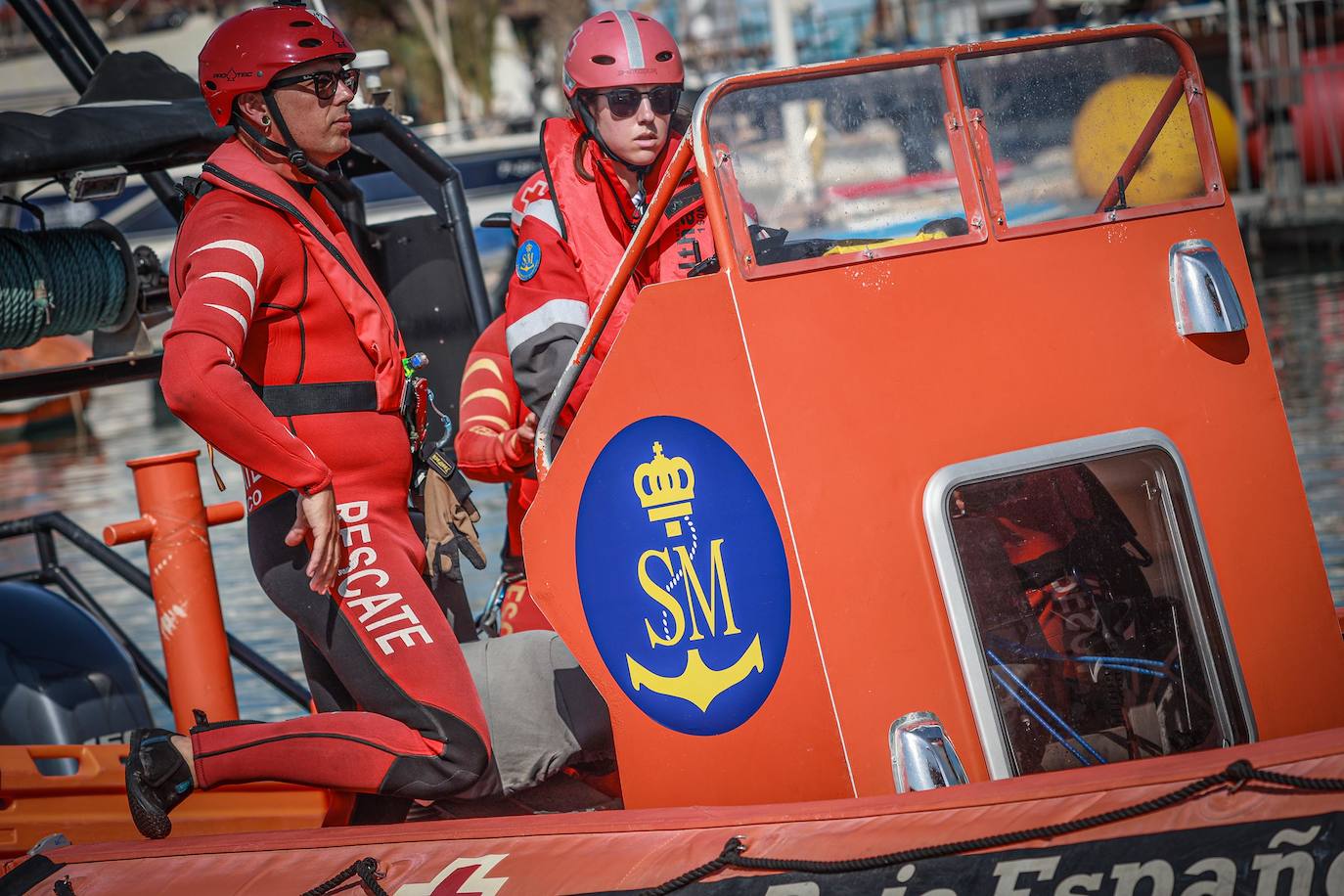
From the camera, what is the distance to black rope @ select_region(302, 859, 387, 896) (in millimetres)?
2684

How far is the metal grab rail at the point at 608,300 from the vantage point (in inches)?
107

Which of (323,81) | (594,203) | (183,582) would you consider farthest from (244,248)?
(183,582)

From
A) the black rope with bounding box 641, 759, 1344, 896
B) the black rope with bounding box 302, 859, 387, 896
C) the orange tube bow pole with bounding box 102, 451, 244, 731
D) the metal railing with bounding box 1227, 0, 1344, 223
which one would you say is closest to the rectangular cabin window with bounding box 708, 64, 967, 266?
the black rope with bounding box 641, 759, 1344, 896

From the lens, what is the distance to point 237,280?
112 inches

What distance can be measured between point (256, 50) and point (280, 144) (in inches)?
7.5

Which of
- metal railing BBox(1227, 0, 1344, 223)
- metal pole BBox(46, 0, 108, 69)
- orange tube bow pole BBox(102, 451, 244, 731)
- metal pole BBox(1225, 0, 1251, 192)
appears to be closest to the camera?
orange tube bow pole BBox(102, 451, 244, 731)

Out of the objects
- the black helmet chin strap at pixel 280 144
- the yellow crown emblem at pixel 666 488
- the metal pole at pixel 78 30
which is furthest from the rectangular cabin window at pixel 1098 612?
the metal pole at pixel 78 30

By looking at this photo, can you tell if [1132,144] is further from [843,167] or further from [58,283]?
[58,283]

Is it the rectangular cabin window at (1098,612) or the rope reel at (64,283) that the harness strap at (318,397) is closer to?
the rectangular cabin window at (1098,612)

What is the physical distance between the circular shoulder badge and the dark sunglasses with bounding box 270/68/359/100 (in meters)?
0.52

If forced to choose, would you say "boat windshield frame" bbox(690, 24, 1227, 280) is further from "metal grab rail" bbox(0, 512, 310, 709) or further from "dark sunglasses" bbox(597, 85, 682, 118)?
"metal grab rail" bbox(0, 512, 310, 709)

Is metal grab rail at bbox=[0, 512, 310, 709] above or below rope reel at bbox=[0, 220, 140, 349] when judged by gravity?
below

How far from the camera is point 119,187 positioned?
432cm

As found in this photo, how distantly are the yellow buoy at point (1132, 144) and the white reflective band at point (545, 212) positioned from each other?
117 centimetres
